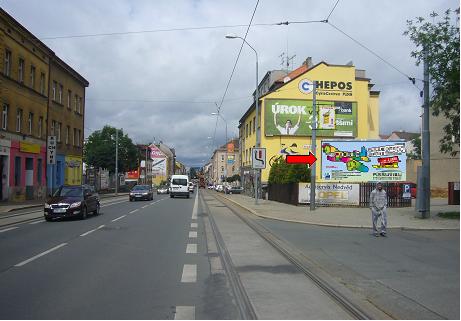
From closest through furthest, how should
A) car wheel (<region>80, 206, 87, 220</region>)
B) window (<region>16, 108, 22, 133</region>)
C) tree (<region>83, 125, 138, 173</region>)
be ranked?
car wheel (<region>80, 206, 87, 220</region>)
window (<region>16, 108, 22, 133</region>)
tree (<region>83, 125, 138, 173</region>)

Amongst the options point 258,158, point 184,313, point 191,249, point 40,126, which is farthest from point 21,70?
point 184,313

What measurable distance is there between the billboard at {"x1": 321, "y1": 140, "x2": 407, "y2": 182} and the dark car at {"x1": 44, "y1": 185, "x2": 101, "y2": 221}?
18084 millimetres

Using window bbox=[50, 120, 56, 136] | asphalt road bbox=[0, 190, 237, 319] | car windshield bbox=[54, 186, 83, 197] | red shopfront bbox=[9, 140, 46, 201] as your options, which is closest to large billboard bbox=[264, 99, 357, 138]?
window bbox=[50, 120, 56, 136]

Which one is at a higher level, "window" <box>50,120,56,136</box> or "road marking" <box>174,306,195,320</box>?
"window" <box>50,120,56,136</box>

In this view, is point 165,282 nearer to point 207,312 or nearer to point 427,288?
point 207,312

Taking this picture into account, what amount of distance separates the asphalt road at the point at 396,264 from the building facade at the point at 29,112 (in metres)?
23.0

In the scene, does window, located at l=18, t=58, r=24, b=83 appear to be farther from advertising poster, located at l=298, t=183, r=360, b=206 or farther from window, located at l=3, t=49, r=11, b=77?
advertising poster, located at l=298, t=183, r=360, b=206

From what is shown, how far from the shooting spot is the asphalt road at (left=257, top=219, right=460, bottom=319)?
7.00m

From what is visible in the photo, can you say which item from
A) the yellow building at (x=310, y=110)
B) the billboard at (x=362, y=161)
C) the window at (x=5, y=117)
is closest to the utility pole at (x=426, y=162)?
the billboard at (x=362, y=161)

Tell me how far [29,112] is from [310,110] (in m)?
29.5

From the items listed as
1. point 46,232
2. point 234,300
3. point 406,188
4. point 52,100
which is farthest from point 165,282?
point 52,100

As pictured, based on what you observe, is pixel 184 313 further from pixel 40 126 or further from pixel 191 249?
pixel 40 126

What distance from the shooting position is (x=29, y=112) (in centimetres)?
3741

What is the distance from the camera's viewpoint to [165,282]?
8375mm
